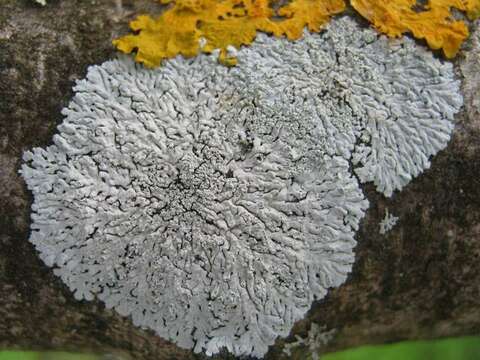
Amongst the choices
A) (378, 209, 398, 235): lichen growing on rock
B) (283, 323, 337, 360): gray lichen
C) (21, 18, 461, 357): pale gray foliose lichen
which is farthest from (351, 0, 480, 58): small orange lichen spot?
(283, 323, 337, 360): gray lichen

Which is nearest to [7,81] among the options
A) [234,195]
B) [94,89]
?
[94,89]

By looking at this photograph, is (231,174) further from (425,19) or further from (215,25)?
(425,19)

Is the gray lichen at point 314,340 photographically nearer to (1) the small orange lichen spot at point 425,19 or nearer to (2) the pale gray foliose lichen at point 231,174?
(2) the pale gray foliose lichen at point 231,174

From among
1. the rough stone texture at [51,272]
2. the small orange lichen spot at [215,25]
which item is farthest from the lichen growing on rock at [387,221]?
the small orange lichen spot at [215,25]

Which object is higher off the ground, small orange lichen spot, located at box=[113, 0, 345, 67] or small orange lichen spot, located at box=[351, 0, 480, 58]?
small orange lichen spot, located at box=[351, 0, 480, 58]

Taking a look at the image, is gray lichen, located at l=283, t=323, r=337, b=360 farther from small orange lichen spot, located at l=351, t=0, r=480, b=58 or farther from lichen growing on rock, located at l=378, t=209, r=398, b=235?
small orange lichen spot, located at l=351, t=0, r=480, b=58

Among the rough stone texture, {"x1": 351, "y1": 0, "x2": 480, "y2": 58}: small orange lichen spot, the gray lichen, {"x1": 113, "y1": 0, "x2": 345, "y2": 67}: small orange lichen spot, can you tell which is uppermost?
{"x1": 351, "y1": 0, "x2": 480, "y2": 58}: small orange lichen spot

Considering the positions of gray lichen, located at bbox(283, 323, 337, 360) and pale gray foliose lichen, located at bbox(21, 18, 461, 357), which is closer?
pale gray foliose lichen, located at bbox(21, 18, 461, 357)
